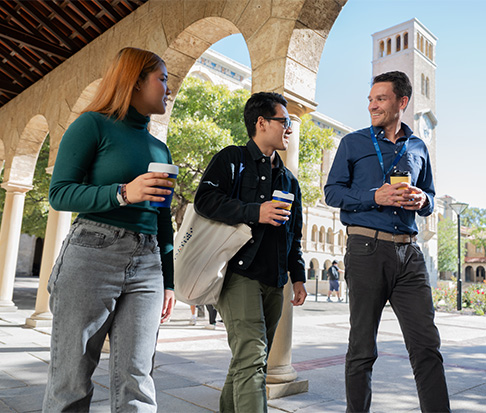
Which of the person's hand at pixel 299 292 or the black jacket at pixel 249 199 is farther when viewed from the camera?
the person's hand at pixel 299 292

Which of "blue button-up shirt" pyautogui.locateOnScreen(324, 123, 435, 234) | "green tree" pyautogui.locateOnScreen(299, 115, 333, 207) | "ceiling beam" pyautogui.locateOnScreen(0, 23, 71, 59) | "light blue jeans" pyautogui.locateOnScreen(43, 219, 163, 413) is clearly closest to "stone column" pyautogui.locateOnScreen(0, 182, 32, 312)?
"ceiling beam" pyautogui.locateOnScreen(0, 23, 71, 59)

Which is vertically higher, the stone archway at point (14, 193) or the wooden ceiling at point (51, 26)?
the wooden ceiling at point (51, 26)

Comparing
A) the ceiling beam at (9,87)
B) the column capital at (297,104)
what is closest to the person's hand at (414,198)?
the column capital at (297,104)

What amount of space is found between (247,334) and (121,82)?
4.28 feet

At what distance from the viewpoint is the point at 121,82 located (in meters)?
1.92

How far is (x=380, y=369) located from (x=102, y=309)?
4357mm

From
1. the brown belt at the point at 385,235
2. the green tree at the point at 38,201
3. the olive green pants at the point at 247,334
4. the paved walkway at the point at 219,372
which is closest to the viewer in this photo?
the olive green pants at the point at 247,334

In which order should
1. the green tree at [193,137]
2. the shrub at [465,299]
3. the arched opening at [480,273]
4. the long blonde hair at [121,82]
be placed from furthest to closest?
the arched opening at [480,273], the shrub at [465,299], the green tree at [193,137], the long blonde hair at [121,82]

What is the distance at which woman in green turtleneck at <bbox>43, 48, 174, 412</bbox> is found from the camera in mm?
1651

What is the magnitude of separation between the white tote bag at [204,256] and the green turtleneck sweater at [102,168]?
0.43 metres

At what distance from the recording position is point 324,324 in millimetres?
10867

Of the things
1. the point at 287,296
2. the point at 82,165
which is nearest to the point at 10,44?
the point at 287,296

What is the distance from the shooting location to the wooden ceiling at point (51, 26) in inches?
281

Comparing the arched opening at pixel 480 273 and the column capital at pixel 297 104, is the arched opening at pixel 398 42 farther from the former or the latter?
the column capital at pixel 297 104
